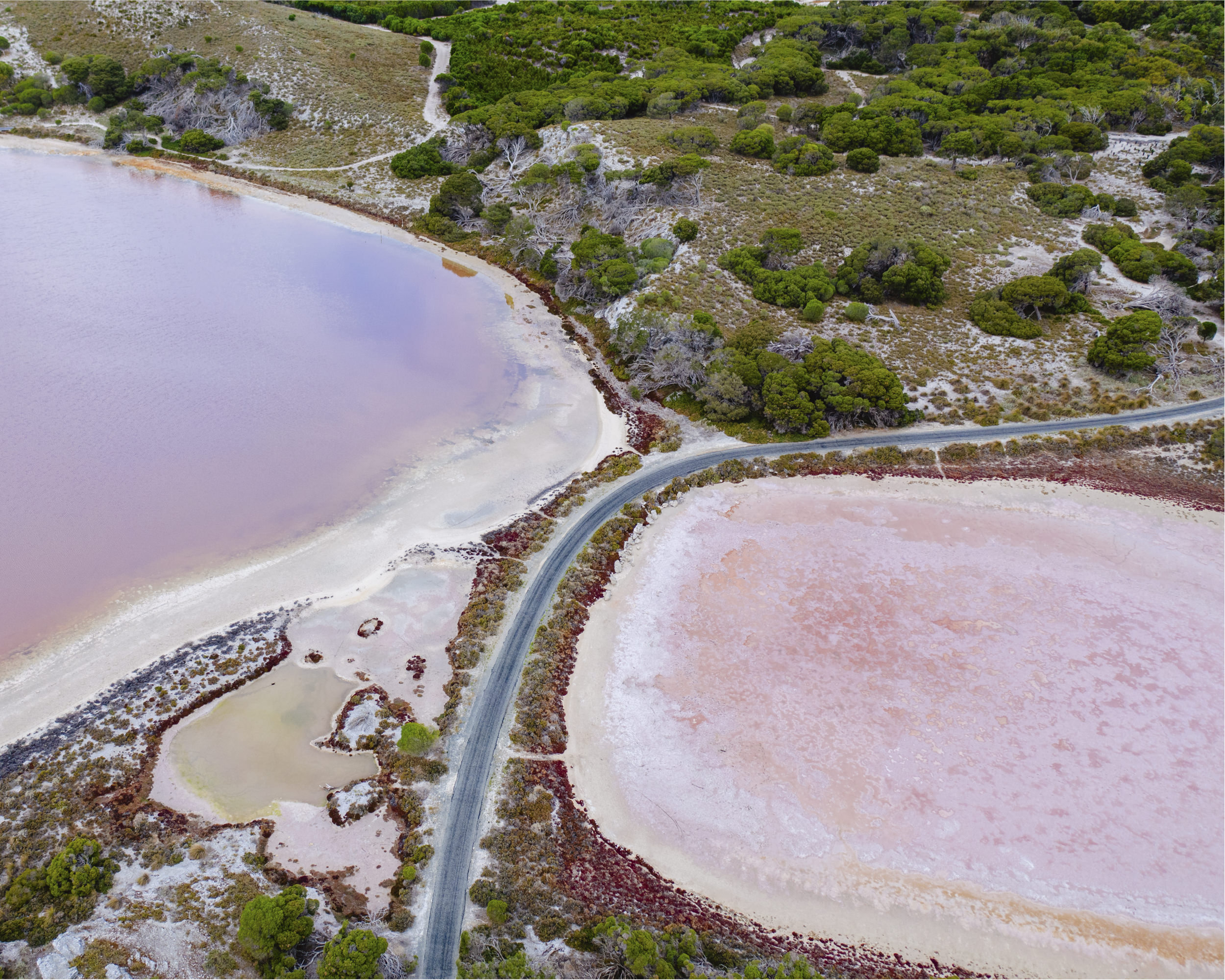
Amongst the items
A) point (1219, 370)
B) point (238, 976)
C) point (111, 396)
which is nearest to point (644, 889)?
point (238, 976)

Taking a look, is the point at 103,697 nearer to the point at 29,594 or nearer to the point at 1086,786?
the point at 29,594

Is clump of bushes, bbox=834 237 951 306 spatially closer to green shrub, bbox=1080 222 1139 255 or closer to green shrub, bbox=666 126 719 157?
green shrub, bbox=1080 222 1139 255

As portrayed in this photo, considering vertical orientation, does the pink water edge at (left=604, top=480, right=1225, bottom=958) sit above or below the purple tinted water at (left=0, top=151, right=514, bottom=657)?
below

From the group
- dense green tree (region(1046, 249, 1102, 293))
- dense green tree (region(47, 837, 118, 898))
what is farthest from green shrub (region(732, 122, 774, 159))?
dense green tree (region(47, 837, 118, 898))

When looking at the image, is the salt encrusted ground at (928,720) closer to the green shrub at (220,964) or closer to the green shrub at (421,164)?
the green shrub at (220,964)

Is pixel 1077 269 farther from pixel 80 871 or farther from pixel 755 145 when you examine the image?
pixel 80 871
